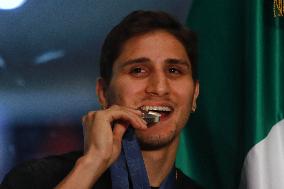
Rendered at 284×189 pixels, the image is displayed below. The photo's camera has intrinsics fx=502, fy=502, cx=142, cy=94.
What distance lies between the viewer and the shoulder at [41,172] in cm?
143

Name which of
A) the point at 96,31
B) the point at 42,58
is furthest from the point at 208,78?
the point at 42,58

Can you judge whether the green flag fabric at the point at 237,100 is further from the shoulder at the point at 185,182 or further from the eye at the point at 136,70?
the eye at the point at 136,70

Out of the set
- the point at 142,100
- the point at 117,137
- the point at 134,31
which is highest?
the point at 134,31

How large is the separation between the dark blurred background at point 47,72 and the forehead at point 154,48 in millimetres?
86

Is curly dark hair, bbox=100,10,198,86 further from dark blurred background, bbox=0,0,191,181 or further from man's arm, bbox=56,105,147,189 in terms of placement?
man's arm, bbox=56,105,147,189

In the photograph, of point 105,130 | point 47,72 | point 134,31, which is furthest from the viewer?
point 134,31

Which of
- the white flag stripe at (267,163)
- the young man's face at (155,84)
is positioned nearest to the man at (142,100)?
the young man's face at (155,84)

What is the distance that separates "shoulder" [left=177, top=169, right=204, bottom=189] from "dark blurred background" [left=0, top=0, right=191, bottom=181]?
0.36 meters

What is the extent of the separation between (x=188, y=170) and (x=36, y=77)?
60cm

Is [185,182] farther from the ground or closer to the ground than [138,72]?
closer to the ground

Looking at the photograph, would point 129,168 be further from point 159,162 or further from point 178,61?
point 178,61

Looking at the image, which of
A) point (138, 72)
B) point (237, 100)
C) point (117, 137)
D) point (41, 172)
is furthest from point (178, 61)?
point (41, 172)

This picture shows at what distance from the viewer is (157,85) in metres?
1.50

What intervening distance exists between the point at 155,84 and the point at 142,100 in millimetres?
62
